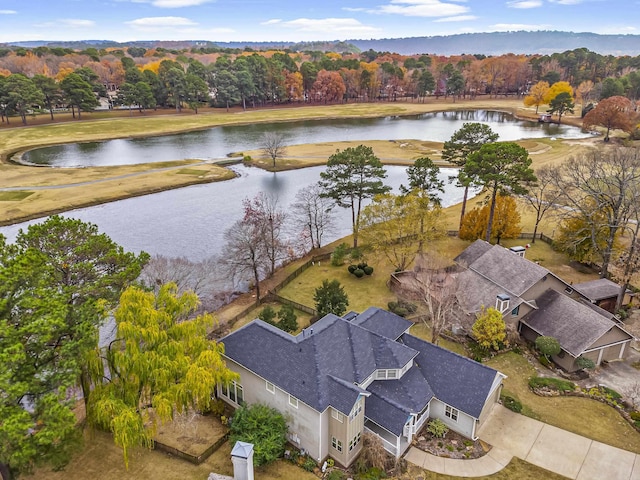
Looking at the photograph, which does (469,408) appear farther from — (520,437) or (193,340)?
(193,340)

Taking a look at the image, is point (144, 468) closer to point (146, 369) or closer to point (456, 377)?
point (146, 369)

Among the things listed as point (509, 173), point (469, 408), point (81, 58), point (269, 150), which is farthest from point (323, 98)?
point (469, 408)

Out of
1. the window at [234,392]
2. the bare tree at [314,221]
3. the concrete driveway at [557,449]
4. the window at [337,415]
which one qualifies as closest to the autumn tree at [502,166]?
the bare tree at [314,221]

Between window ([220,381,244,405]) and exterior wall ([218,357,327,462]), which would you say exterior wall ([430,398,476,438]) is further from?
window ([220,381,244,405])

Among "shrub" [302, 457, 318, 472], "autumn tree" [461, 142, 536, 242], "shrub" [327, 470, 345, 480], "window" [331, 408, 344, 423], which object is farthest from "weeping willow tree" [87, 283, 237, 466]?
"autumn tree" [461, 142, 536, 242]

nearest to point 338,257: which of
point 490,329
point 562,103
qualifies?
point 490,329

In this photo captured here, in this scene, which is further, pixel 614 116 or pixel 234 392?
pixel 614 116

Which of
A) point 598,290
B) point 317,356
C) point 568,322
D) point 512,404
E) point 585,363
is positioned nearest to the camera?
point 317,356
